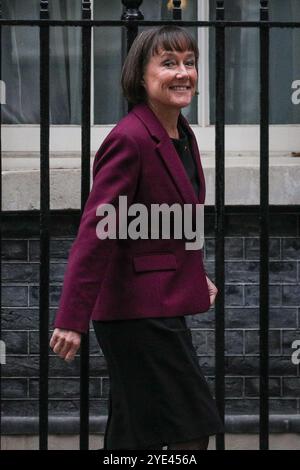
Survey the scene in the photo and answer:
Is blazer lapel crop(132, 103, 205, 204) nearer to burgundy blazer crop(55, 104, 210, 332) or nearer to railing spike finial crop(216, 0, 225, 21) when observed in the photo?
burgundy blazer crop(55, 104, 210, 332)

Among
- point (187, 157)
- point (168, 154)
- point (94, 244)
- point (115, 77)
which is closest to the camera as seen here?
point (94, 244)

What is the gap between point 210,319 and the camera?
18.6ft

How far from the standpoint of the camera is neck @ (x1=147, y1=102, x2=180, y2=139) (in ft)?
12.3

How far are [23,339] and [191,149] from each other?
2081mm

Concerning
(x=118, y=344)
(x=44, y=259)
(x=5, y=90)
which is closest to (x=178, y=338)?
(x=118, y=344)

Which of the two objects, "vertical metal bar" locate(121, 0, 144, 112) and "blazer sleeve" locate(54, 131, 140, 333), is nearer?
"blazer sleeve" locate(54, 131, 140, 333)

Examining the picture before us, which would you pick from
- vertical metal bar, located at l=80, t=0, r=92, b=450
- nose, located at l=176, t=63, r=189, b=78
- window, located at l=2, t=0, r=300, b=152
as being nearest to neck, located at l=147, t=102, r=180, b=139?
nose, located at l=176, t=63, r=189, b=78

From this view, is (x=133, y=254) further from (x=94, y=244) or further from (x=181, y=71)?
(x=181, y=71)

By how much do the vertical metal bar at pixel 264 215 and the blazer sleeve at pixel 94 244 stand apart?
0.60m

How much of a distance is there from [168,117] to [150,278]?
526mm

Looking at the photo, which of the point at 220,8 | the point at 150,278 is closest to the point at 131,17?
the point at 220,8

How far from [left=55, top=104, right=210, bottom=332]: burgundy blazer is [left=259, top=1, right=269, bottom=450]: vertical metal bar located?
40 cm

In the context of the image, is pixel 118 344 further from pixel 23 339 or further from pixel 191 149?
pixel 23 339

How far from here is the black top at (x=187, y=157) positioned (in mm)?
3809
